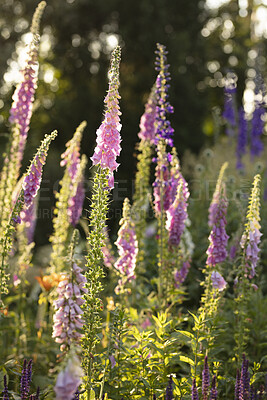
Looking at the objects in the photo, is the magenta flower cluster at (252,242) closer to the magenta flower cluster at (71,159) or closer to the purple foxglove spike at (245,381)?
the purple foxglove spike at (245,381)

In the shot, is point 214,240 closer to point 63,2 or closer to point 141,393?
point 141,393

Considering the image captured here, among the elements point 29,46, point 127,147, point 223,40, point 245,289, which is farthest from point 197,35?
point 245,289

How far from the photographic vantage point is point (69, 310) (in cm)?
284

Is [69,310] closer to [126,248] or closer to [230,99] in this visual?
[126,248]

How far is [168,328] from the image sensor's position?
3.68 m

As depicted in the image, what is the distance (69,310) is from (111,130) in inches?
40.6

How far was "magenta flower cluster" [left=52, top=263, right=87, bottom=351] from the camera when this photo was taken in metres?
2.84

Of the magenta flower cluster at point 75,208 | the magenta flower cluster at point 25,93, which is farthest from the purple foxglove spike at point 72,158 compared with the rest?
the magenta flower cluster at point 25,93

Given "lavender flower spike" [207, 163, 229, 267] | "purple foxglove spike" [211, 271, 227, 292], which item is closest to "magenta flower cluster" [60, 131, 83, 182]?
"lavender flower spike" [207, 163, 229, 267]

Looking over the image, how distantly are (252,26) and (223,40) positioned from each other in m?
2.07

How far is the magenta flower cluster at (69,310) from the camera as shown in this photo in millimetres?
2836

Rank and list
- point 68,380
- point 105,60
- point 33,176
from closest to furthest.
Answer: point 68,380
point 33,176
point 105,60

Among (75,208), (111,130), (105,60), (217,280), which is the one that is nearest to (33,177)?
(111,130)

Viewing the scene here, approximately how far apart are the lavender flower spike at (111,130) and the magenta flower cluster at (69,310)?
0.62 metres
